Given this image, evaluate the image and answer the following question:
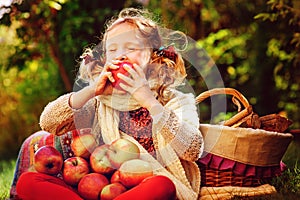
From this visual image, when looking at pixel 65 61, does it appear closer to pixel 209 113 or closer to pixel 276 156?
pixel 209 113

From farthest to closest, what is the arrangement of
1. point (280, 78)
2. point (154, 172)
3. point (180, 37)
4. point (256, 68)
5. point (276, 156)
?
point (256, 68) → point (280, 78) → point (180, 37) → point (276, 156) → point (154, 172)

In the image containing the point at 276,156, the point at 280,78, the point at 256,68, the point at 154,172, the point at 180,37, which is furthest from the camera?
the point at 256,68

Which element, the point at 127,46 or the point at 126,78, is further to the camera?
the point at 127,46

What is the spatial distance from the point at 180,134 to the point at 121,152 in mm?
254

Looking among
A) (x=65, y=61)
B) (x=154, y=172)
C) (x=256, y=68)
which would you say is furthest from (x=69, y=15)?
(x=154, y=172)

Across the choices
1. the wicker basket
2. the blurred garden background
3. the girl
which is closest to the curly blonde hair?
the girl

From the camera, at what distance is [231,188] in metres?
2.48

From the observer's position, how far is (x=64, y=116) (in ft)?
8.30

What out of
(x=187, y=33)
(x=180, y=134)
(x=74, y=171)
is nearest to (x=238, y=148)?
(x=180, y=134)

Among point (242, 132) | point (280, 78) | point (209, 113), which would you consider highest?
point (242, 132)

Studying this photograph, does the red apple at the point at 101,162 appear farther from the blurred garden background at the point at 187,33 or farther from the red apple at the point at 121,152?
the blurred garden background at the point at 187,33

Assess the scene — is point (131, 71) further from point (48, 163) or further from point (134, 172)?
point (48, 163)

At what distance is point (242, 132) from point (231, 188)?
0.24 meters

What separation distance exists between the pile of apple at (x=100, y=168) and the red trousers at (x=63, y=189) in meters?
0.05
